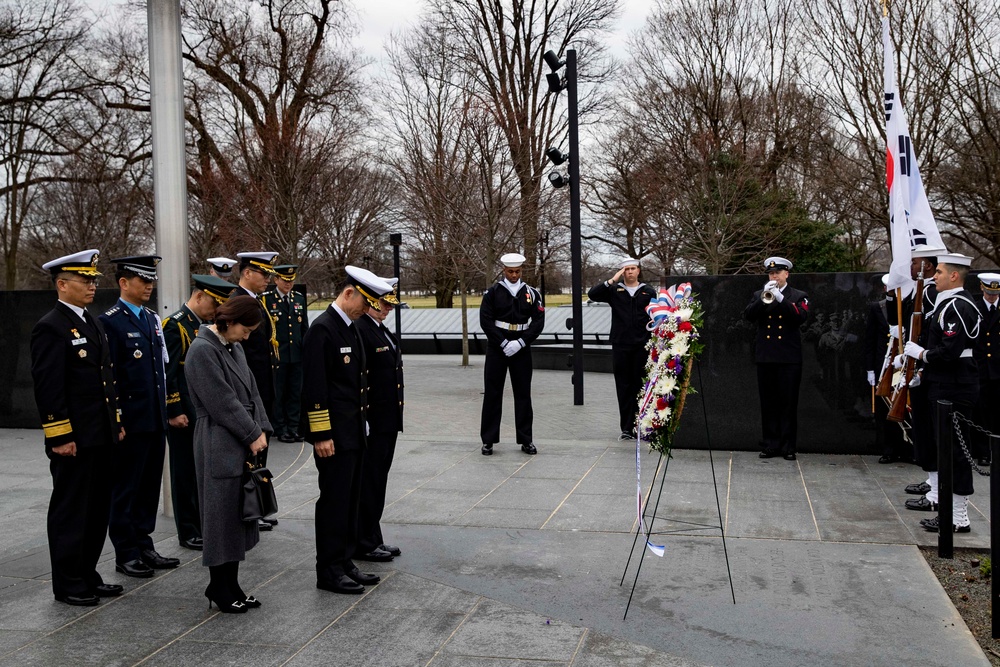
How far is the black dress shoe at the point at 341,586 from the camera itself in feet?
19.2

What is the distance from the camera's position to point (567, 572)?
6281mm

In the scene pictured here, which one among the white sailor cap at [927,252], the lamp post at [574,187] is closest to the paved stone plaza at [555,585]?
the white sailor cap at [927,252]

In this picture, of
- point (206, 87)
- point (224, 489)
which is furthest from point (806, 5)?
point (224, 489)

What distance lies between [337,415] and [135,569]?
1808mm

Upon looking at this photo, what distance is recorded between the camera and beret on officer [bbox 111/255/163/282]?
21.0 ft

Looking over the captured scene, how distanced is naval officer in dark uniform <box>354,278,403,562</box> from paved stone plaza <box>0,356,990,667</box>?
225 millimetres

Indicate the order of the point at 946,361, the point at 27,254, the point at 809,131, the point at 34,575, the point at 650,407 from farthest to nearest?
the point at 27,254
the point at 809,131
the point at 946,361
the point at 34,575
the point at 650,407

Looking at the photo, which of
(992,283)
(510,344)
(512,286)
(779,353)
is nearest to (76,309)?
(510,344)

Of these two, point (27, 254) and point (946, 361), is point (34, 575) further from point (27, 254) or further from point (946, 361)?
point (27, 254)

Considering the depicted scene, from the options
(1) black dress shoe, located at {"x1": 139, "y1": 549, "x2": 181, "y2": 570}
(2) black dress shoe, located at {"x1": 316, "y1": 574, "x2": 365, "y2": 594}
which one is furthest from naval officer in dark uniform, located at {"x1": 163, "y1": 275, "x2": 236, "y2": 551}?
(2) black dress shoe, located at {"x1": 316, "y1": 574, "x2": 365, "y2": 594}

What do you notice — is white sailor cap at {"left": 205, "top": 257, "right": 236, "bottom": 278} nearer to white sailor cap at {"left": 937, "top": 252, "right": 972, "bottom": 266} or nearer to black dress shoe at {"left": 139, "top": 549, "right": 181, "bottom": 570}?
black dress shoe at {"left": 139, "top": 549, "right": 181, "bottom": 570}

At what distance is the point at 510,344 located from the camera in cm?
1052

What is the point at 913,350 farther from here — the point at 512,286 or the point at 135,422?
the point at 135,422

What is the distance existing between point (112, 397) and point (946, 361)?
611 cm
